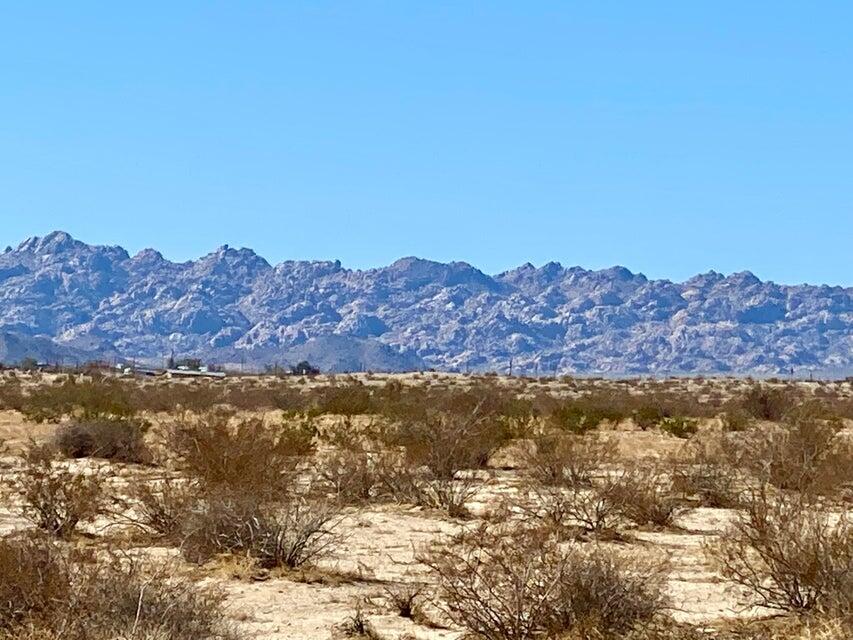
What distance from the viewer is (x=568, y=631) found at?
9.37 metres

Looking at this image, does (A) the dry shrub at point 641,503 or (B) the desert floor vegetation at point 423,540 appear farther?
(A) the dry shrub at point 641,503

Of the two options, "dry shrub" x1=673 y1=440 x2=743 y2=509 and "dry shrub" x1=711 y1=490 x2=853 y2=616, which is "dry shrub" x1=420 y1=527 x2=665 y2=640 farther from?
"dry shrub" x1=673 y1=440 x2=743 y2=509

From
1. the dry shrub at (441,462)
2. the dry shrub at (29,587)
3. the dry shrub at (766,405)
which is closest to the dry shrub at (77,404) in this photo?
the dry shrub at (441,462)

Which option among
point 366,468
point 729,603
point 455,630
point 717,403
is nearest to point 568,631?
point 455,630

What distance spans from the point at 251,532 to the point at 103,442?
13.7m

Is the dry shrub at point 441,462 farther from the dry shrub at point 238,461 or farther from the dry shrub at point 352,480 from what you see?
the dry shrub at point 238,461

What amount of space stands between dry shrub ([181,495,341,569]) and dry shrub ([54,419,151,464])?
40.1 feet

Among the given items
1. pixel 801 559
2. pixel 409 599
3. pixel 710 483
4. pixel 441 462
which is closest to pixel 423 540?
pixel 409 599

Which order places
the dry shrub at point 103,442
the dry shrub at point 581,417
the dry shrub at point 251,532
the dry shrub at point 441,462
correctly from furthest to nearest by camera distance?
1. the dry shrub at point 581,417
2. the dry shrub at point 103,442
3. the dry shrub at point 441,462
4. the dry shrub at point 251,532

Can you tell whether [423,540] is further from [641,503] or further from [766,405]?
[766,405]

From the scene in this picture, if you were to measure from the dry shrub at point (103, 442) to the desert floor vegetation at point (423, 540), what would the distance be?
5cm

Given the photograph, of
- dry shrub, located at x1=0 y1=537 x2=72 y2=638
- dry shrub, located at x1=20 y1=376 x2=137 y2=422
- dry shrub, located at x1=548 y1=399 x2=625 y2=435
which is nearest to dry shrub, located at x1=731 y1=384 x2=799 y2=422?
dry shrub, located at x1=548 y1=399 x2=625 y2=435

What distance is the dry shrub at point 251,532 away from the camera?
44.8ft

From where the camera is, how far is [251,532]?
1370cm
